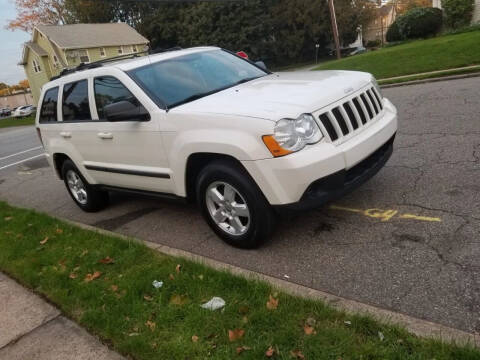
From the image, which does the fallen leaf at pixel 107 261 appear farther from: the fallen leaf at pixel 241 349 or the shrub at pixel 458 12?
the shrub at pixel 458 12

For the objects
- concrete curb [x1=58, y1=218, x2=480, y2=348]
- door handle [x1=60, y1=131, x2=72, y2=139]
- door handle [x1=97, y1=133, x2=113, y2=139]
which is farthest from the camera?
door handle [x1=60, y1=131, x2=72, y2=139]

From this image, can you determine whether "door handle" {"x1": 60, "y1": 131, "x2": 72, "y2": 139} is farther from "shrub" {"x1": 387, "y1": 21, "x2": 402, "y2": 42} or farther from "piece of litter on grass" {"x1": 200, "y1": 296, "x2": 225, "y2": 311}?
"shrub" {"x1": 387, "y1": 21, "x2": 402, "y2": 42}

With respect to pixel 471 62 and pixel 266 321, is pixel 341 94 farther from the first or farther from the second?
pixel 471 62

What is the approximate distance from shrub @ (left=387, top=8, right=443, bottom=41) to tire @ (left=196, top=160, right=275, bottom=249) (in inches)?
985

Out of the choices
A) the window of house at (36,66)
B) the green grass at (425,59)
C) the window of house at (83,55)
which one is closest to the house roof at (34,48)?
the window of house at (36,66)

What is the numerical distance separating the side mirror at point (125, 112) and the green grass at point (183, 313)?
1.33 meters

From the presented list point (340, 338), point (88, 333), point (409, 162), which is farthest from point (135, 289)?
point (409, 162)

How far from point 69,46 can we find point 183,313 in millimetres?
47361

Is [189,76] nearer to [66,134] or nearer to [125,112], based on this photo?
[125,112]

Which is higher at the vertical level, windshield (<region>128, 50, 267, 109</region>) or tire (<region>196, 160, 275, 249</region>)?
windshield (<region>128, 50, 267, 109</region>)

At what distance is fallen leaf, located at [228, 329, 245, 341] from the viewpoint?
2.79 meters

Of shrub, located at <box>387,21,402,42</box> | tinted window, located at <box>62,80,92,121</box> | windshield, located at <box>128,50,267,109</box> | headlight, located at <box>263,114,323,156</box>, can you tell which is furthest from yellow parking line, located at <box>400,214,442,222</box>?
shrub, located at <box>387,21,402,42</box>

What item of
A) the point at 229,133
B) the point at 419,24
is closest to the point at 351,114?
the point at 229,133

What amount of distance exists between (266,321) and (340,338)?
51 cm
